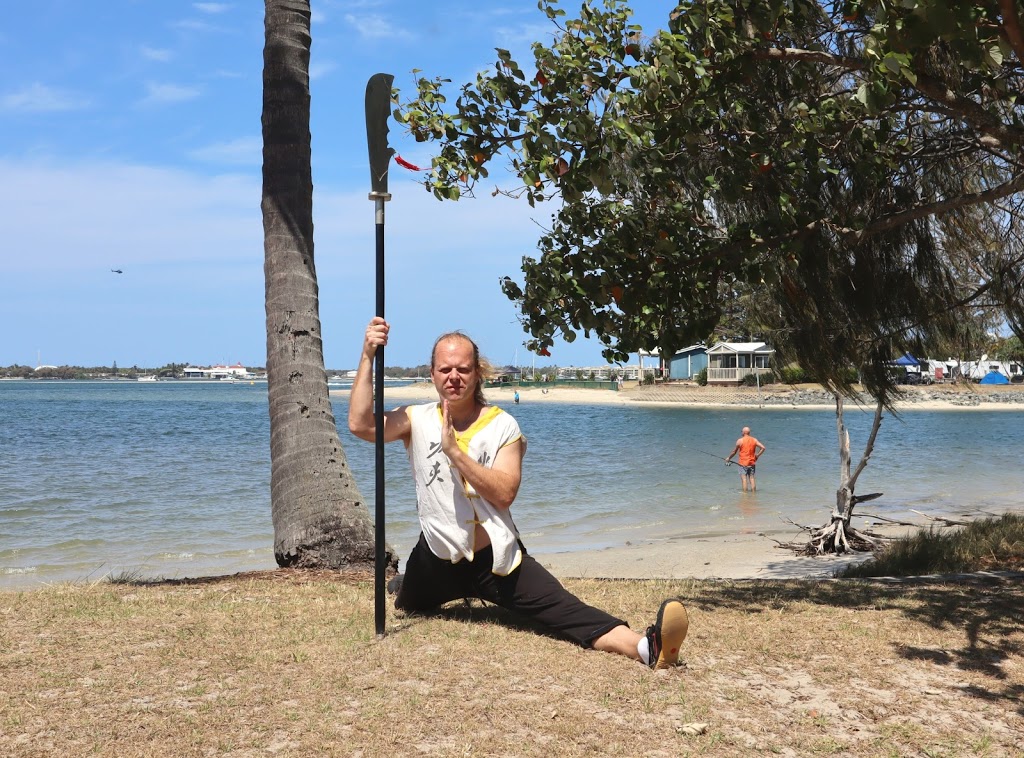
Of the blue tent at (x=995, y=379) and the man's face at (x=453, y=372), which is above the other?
the man's face at (x=453, y=372)

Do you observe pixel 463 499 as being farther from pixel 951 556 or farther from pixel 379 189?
pixel 951 556

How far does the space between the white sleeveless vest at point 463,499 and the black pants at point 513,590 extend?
97 millimetres

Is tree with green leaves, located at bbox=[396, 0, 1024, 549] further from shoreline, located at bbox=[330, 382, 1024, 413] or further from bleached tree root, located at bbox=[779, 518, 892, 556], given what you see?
shoreline, located at bbox=[330, 382, 1024, 413]

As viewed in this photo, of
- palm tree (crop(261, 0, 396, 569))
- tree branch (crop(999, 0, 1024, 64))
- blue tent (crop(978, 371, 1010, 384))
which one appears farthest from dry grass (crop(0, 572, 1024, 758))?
blue tent (crop(978, 371, 1010, 384))

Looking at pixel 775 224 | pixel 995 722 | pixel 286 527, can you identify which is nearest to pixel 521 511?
pixel 286 527

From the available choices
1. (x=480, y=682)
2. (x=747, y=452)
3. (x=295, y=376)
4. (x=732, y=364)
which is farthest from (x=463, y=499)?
(x=732, y=364)

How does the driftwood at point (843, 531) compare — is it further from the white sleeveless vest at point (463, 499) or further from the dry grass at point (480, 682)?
the white sleeveless vest at point (463, 499)

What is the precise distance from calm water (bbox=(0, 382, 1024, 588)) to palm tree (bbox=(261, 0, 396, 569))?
17.0 ft

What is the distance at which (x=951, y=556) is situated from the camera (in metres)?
8.86

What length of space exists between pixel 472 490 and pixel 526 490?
17352 mm

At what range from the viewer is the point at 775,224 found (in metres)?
5.77

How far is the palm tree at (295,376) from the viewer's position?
6930 mm

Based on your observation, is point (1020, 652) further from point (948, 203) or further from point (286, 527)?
point (286, 527)

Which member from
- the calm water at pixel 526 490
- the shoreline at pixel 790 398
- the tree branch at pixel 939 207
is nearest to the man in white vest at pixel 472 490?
the tree branch at pixel 939 207
